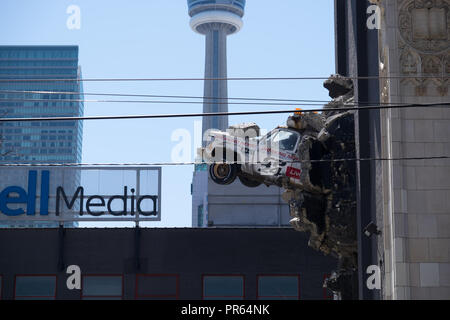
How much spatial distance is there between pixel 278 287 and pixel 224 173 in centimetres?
630

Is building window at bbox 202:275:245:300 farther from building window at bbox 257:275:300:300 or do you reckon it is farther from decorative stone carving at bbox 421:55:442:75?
decorative stone carving at bbox 421:55:442:75

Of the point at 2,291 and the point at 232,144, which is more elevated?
the point at 232,144

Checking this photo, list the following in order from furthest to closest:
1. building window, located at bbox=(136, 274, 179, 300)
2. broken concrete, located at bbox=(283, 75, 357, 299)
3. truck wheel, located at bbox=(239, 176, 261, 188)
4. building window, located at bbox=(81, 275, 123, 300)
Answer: building window, located at bbox=(81, 275, 123, 300) < building window, located at bbox=(136, 274, 179, 300) < truck wheel, located at bbox=(239, 176, 261, 188) < broken concrete, located at bbox=(283, 75, 357, 299)

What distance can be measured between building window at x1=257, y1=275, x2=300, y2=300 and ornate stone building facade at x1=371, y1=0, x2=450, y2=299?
14.2 meters

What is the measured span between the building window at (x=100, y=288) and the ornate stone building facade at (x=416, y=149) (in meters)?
16.4

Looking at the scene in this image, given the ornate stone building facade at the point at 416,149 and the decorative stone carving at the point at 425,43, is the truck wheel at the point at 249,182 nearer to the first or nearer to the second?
the ornate stone building facade at the point at 416,149

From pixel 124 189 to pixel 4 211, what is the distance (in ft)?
17.4

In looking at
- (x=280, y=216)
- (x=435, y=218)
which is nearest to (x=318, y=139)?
(x=435, y=218)

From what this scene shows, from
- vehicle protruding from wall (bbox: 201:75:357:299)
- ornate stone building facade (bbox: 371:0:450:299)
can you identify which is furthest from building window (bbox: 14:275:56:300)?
ornate stone building facade (bbox: 371:0:450:299)

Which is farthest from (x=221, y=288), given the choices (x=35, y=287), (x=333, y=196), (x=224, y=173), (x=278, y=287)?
(x=333, y=196)

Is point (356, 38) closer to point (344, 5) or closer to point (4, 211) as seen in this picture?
point (344, 5)

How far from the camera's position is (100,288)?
34375 millimetres

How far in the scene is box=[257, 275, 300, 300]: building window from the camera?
34375 millimetres
